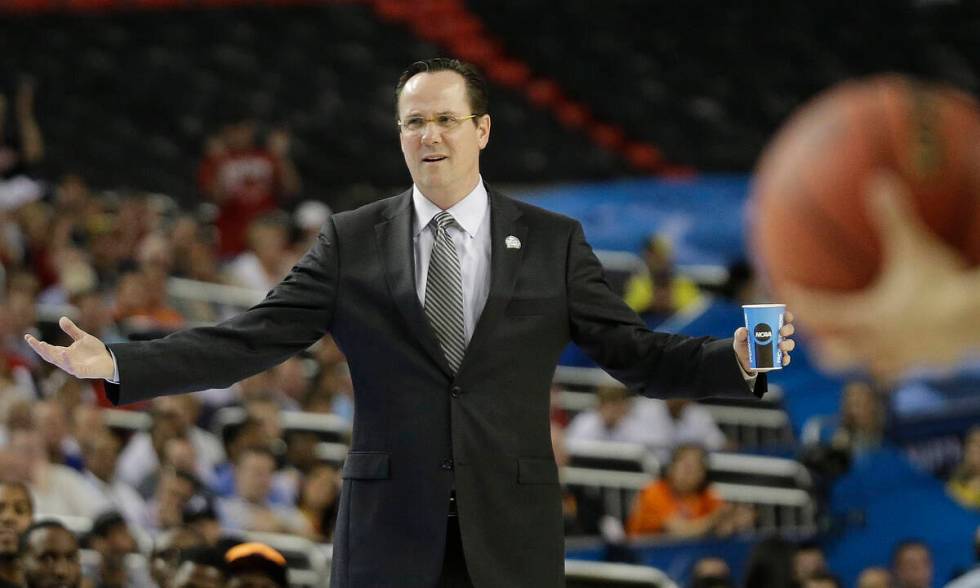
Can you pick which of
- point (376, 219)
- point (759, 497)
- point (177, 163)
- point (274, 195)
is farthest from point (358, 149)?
point (376, 219)

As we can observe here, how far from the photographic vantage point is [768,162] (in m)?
11.4

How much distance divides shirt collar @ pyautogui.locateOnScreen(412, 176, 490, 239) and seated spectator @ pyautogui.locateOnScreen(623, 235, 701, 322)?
21.1 ft

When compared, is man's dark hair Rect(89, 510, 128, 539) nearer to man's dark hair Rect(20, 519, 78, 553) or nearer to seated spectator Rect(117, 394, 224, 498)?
man's dark hair Rect(20, 519, 78, 553)

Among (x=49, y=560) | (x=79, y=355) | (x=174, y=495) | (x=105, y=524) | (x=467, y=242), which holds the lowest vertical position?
(x=49, y=560)

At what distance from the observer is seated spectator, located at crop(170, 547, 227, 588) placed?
4.04m

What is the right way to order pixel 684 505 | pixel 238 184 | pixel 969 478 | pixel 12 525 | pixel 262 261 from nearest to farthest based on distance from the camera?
pixel 12 525 → pixel 684 505 → pixel 969 478 → pixel 262 261 → pixel 238 184

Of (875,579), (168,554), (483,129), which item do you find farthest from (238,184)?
(483,129)

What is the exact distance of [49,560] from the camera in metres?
4.30

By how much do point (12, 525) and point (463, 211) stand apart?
2.23m

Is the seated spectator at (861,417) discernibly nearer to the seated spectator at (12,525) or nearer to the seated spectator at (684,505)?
the seated spectator at (684,505)

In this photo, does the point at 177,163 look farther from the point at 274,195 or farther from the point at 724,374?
the point at 724,374

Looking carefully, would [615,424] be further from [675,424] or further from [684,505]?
[684,505]

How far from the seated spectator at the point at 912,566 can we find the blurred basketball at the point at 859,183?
3.99m

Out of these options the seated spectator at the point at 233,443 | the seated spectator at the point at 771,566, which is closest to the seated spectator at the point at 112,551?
the seated spectator at the point at 233,443
